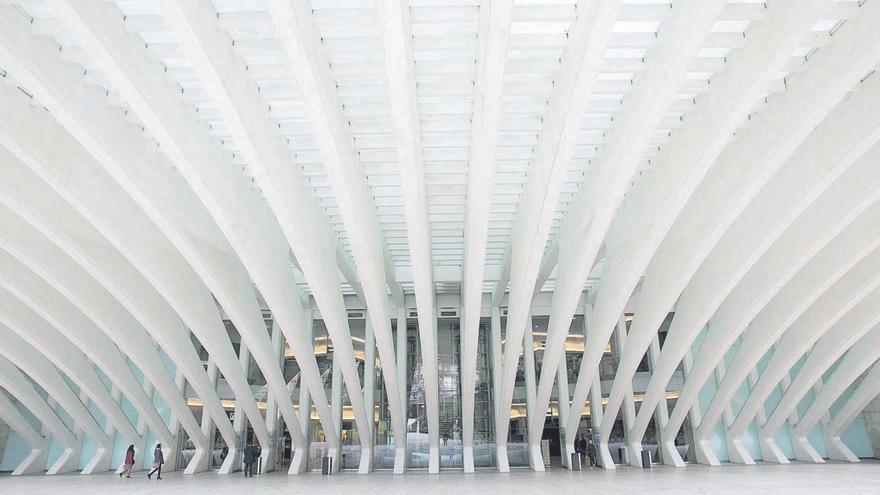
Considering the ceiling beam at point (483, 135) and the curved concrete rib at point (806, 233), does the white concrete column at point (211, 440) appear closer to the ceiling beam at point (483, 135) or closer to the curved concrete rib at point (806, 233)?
the ceiling beam at point (483, 135)

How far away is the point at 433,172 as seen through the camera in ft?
44.0

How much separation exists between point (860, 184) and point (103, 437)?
79.9 ft

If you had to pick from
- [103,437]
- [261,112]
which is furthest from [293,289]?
[103,437]

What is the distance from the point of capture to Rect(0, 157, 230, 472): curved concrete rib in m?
11.6

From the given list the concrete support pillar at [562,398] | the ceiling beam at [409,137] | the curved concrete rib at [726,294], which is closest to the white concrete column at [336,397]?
the ceiling beam at [409,137]

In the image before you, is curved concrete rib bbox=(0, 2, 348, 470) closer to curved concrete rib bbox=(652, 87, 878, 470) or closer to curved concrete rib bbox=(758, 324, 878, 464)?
curved concrete rib bbox=(652, 87, 878, 470)

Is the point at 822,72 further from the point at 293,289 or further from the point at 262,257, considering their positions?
the point at 293,289

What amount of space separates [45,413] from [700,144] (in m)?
22.1

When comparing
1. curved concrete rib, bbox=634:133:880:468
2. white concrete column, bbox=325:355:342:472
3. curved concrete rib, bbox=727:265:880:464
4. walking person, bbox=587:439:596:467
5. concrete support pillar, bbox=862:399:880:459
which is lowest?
walking person, bbox=587:439:596:467

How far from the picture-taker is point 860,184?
1177 centimetres

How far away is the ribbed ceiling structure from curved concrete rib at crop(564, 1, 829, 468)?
55 millimetres

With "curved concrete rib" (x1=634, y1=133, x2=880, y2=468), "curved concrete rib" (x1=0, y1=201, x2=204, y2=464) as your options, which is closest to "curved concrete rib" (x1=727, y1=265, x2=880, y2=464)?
"curved concrete rib" (x1=634, y1=133, x2=880, y2=468)

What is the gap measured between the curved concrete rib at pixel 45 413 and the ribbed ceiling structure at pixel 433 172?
157 mm

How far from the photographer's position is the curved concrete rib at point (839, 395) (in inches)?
726
